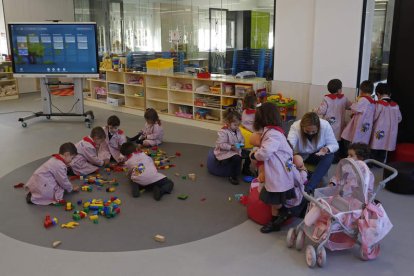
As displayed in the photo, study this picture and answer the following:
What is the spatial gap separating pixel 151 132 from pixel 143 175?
1.98 m

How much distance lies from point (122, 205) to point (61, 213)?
596 millimetres

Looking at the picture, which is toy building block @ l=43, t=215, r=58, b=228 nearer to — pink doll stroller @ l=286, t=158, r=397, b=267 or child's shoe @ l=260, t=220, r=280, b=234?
child's shoe @ l=260, t=220, r=280, b=234

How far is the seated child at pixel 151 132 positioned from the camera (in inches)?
240

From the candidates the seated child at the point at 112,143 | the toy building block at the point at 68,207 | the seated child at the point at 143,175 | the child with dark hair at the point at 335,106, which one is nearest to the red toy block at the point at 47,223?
the toy building block at the point at 68,207

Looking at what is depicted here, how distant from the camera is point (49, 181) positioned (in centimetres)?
411

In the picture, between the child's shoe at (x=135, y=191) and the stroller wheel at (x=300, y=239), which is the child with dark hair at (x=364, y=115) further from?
the child's shoe at (x=135, y=191)

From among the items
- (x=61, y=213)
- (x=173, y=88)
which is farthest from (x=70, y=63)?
(x=61, y=213)

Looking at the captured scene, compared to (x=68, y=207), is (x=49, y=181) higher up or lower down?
higher up

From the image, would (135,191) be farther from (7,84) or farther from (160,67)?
(7,84)

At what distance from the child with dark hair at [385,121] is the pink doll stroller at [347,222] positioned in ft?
7.03

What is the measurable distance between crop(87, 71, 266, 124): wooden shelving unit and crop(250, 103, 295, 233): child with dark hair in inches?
133

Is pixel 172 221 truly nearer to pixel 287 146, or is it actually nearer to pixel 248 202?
pixel 248 202

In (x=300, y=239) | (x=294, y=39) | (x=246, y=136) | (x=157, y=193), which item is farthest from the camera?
(x=294, y=39)

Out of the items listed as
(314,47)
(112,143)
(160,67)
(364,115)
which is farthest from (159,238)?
(160,67)
